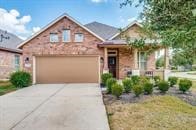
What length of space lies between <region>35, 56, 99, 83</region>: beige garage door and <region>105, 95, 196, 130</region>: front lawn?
10.2 m

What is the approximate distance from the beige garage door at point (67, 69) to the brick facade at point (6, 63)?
221 inches

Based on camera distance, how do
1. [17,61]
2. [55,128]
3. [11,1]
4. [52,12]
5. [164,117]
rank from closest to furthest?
[55,128], [164,117], [11,1], [52,12], [17,61]

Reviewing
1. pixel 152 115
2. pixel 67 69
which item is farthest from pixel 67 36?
pixel 152 115

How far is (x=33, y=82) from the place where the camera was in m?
22.7

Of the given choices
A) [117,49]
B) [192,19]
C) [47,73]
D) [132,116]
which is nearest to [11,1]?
[47,73]

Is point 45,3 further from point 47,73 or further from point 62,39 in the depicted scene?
point 47,73

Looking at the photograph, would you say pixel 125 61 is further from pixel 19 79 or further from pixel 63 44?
pixel 19 79

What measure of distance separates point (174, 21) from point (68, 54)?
17.9 metres

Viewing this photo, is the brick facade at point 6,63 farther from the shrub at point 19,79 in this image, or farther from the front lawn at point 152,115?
the front lawn at point 152,115

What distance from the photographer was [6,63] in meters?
27.9

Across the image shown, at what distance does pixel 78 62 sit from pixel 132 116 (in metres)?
13.9

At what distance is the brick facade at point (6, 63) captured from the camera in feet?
88.5

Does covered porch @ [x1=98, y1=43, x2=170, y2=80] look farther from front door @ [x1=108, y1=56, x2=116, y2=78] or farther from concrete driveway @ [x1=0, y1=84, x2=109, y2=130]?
concrete driveway @ [x1=0, y1=84, x2=109, y2=130]

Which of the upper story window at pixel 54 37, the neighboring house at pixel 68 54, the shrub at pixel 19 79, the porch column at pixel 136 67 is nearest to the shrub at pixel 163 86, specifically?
the porch column at pixel 136 67
